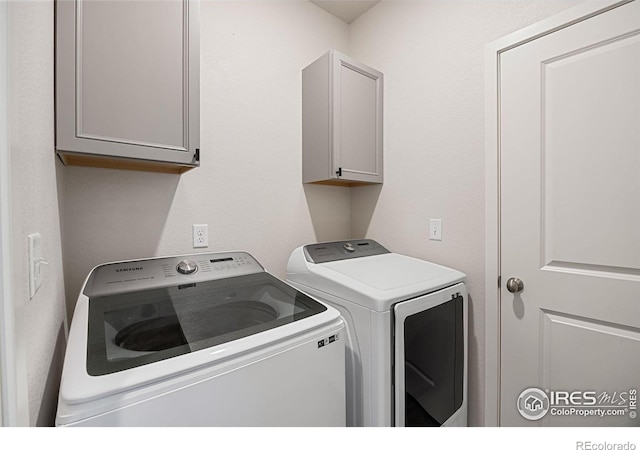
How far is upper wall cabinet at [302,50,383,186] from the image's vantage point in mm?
Answer: 1855

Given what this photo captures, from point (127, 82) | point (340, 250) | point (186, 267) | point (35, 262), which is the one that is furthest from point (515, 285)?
point (127, 82)

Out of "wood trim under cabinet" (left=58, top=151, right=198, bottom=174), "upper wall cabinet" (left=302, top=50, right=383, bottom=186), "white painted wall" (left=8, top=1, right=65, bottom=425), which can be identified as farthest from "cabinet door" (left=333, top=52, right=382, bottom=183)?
"white painted wall" (left=8, top=1, right=65, bottom=425)

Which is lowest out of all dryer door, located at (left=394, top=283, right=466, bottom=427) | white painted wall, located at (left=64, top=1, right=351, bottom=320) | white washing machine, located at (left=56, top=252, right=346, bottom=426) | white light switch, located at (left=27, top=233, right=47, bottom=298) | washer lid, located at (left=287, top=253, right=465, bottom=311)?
dryer door, located at (left=394, top=283, right=466, bottom=427)

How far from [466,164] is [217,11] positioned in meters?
1.67

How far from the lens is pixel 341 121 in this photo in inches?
74.3

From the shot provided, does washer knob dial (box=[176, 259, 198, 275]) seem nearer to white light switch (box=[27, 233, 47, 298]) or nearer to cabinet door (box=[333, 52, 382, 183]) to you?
white light switch (box=[27, 233, 47, 298])

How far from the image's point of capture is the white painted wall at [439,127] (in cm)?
163

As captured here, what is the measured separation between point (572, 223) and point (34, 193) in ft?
6.31

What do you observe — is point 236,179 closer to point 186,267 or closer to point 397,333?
point 186,267

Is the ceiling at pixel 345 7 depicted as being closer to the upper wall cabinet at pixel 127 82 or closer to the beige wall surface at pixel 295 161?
the beige wall surface at pixel 295 161

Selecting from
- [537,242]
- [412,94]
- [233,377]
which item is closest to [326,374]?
[233,377]

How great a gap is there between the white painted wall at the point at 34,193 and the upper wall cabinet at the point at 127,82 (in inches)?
2.6

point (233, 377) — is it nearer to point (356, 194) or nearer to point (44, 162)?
point (44, 162)

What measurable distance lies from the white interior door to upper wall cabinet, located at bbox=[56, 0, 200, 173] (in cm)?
156
